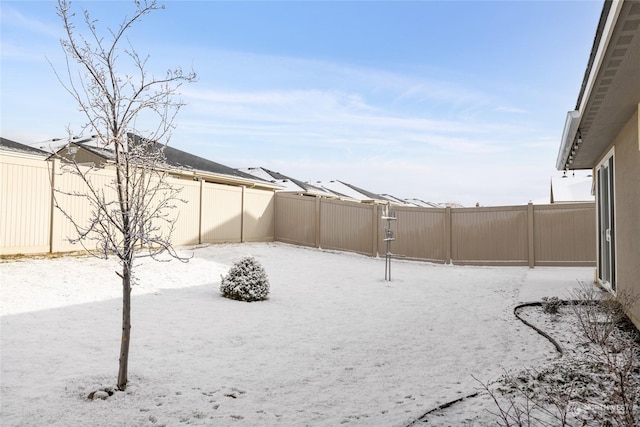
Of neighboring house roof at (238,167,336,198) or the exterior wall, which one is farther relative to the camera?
neighboring house roof at (238,167,336,198)

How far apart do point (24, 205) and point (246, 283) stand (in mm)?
4795

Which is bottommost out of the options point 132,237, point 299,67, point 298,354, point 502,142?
point 298,354

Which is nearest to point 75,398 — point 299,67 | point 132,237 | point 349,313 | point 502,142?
point 132,237

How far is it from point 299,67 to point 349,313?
9.69 meters

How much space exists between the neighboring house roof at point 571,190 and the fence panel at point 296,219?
12390 mm

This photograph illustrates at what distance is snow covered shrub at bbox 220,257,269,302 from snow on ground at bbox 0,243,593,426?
6.6 inches

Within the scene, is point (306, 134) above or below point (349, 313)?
above

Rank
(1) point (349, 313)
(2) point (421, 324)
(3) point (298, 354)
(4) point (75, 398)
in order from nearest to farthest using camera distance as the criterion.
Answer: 1. (4) point (75, 398)
2. (3) point (298, 354)
3. (2) point (421, 324)
4. (1) point (349, 313)

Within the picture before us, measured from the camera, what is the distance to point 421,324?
20.0 ft

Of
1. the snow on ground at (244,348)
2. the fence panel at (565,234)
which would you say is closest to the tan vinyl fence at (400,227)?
the fence panel at (565,234)

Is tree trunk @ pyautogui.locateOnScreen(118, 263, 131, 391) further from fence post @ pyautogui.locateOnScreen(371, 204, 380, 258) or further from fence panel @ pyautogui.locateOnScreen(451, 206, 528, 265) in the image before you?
fence panel @ pyautogui.locateOnScreen(451, 206, 528, 265)

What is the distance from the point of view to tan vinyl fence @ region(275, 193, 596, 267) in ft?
41.2

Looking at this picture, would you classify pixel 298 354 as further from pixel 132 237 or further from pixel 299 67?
pixel 299 67

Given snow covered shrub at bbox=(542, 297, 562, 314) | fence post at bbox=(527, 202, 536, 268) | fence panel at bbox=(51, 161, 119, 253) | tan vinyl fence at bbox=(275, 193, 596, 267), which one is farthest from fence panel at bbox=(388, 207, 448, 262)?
fence panel at bbox=(51, 161, 119, 253)
